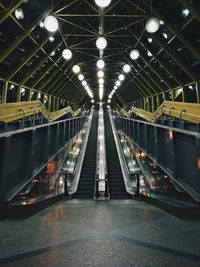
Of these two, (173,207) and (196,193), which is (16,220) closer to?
(173,207)

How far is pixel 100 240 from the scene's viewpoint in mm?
3453

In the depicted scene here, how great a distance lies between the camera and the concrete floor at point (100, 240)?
109 inches

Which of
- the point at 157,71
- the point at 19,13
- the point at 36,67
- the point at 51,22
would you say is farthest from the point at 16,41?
the point at 157,71

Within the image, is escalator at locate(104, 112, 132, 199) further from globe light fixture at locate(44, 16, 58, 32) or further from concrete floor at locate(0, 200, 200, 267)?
globe light fixture at locate(44, 16, 58, 32)

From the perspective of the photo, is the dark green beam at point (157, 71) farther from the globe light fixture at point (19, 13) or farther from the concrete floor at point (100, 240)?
the concrete floor at point (100, 240)

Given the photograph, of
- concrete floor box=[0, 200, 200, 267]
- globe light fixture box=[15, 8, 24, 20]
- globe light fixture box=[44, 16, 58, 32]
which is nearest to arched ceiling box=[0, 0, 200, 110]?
globe light fixture box=[15, 8, 24, 20]

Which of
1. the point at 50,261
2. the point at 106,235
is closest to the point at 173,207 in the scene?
the point at 106,235

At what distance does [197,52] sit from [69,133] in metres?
9.49

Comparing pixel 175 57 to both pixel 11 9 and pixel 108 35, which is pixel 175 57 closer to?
pixel 108 35

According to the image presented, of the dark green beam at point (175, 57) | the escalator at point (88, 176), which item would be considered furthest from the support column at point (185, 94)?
the escalator at point (88, 176)

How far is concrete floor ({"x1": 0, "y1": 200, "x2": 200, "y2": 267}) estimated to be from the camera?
277 cm

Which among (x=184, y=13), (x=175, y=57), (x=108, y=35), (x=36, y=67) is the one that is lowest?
(x=175, y=57)

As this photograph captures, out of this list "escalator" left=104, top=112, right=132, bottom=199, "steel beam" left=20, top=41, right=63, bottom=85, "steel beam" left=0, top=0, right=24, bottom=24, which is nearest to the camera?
"steel beam" left=0, top=0, right=24, bottom=24

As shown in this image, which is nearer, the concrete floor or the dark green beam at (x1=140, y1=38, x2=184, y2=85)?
the concrete floor
